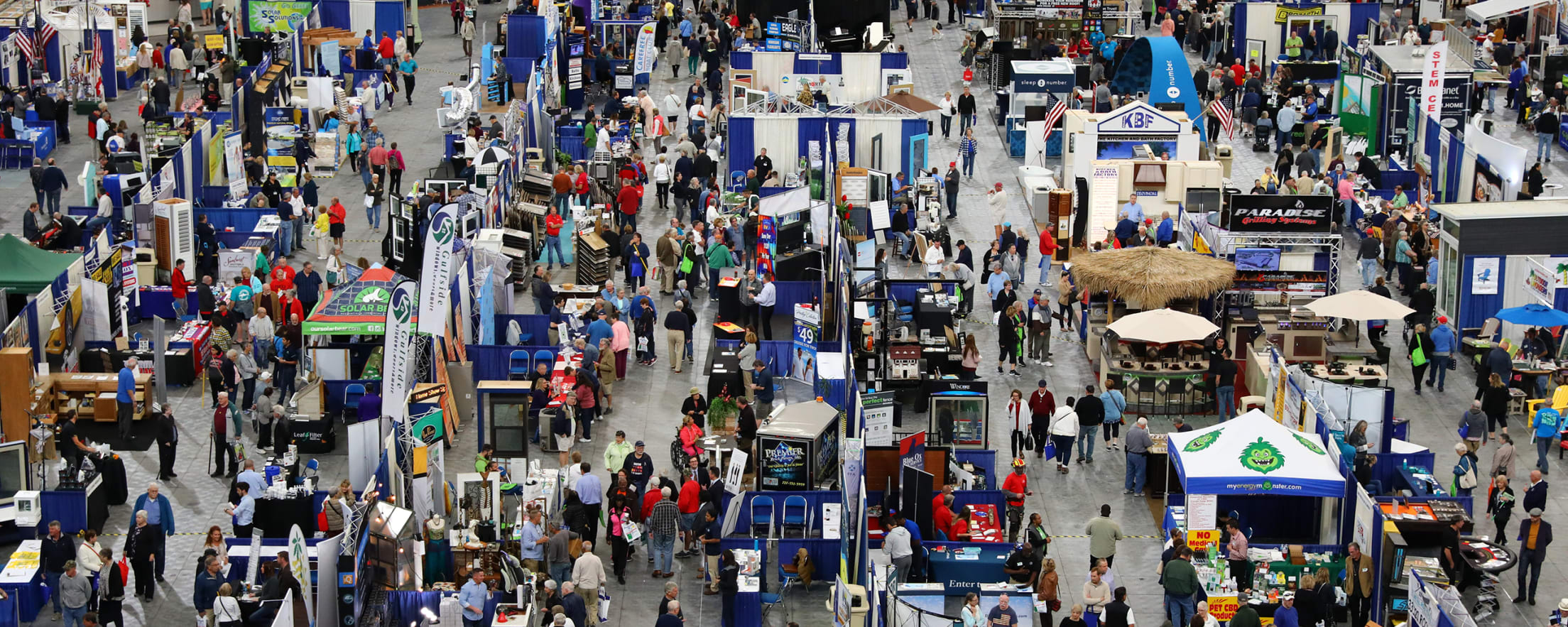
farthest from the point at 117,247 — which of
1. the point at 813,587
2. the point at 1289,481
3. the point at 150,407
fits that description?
the point at 1289,481

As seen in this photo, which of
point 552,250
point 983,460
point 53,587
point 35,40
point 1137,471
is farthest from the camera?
point 35,40

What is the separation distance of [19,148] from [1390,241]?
1062 inches

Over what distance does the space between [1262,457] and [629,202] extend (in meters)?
16.1

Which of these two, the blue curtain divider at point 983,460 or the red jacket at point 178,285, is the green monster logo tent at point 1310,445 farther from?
the red jacket at point 178,285

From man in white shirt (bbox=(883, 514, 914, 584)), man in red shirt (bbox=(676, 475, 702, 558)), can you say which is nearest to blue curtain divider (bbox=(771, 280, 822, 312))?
man in red shirt (bbox=(676, 475, 702, 558))

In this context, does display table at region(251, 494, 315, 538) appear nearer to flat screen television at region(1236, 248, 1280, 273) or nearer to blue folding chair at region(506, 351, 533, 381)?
blue folding chair at region(506, 351, 533, 381)

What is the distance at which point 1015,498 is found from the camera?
24.7 meters

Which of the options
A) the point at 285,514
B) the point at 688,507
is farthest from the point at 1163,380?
the point at 285,514

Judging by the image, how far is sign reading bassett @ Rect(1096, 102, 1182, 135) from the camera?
37969 mm

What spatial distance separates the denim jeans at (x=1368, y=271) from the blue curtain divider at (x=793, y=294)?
918 centimetres

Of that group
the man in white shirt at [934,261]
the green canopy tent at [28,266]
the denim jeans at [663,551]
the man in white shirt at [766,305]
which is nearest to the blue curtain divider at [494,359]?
the man in white shirt at [766,305]

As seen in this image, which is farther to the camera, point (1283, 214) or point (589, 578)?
point (1283, 214)

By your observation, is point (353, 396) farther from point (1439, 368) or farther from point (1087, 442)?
point (1439, 368)

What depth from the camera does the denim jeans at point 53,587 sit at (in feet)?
74.9
